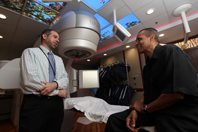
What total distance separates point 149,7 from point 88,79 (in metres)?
1.74

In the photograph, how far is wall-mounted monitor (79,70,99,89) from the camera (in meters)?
1.64

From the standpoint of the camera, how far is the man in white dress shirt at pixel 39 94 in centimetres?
70

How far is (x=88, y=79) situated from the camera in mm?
1677

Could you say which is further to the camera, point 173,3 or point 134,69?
point 134,69

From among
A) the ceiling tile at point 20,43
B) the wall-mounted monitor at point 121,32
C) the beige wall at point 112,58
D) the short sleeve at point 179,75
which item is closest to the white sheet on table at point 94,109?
the short sleeve at point 179,75

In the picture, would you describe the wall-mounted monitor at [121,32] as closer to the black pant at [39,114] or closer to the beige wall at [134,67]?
the black pant at [39,114]

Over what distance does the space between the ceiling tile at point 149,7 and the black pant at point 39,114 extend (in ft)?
6.89

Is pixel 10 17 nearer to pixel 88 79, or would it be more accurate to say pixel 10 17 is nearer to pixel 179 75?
pixel 88 79

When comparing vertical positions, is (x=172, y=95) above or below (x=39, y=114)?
above

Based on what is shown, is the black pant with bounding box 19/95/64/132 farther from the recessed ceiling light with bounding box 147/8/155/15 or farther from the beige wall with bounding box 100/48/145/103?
the beige wall with bounding box 100/48/145/103

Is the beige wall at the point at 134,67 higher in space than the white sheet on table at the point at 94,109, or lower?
higher

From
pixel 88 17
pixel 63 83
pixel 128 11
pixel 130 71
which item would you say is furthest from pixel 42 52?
pixel 130 71

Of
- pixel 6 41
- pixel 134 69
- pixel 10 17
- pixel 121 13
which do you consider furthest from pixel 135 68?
pixel 6 41

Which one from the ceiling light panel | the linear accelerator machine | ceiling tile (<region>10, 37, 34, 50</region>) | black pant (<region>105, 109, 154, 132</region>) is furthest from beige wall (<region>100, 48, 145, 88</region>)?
ceiling tile (<region>10, 37, 34, 50</region>)
